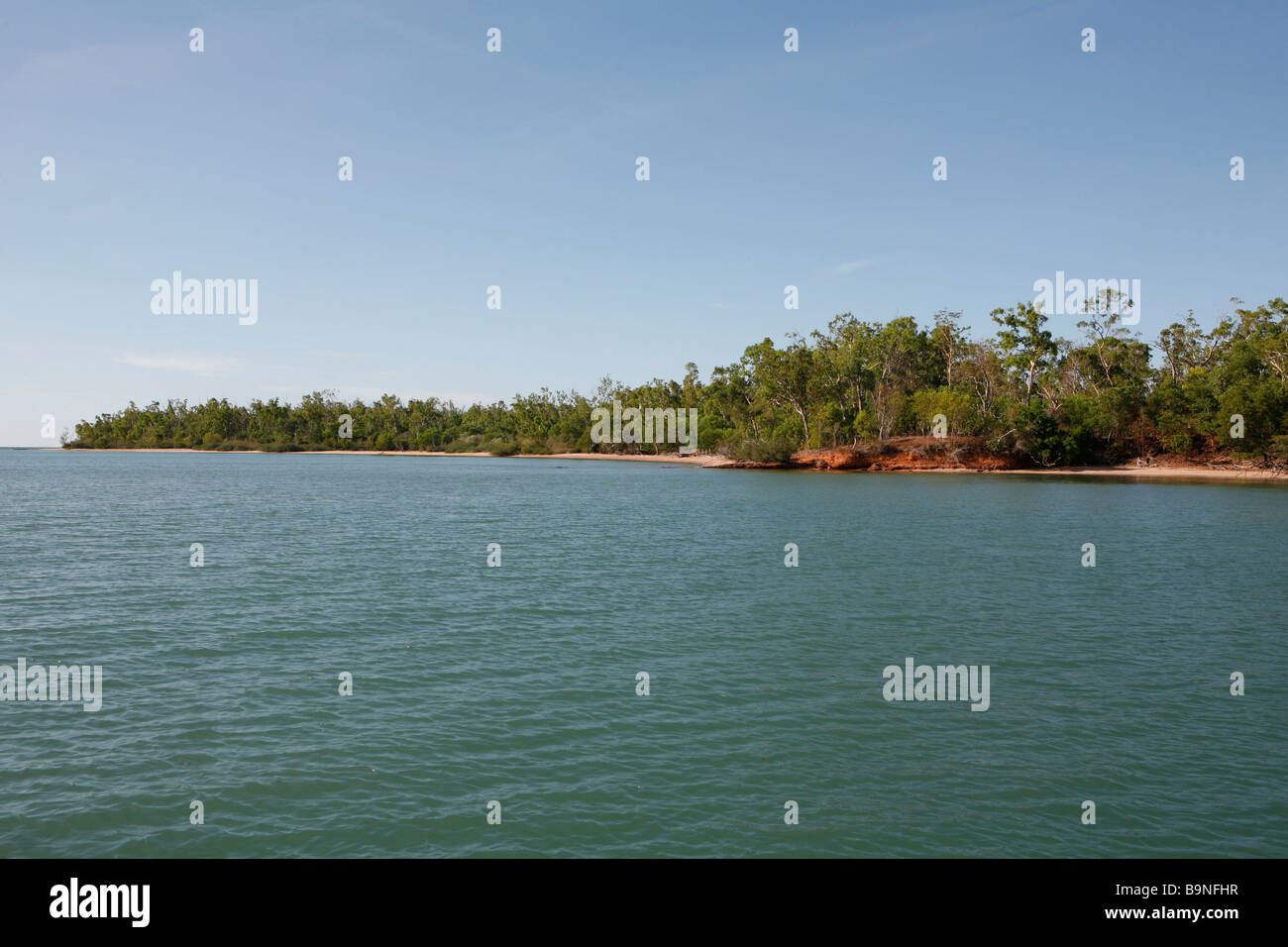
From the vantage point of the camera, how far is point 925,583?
99.4 ft

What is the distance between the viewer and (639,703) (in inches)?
652

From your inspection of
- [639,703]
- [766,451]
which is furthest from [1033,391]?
[639,703]

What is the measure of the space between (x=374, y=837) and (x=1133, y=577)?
30.9 metres

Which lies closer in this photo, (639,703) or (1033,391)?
(639,703)

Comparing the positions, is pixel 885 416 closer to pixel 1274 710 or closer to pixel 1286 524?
pixel 1286 524

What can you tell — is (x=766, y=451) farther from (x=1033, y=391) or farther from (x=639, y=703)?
(x=639, y=703)

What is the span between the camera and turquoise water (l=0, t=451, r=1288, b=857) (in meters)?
11.5

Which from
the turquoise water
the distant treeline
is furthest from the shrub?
the turquoise water

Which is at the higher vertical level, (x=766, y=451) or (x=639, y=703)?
(x=766, y=451)

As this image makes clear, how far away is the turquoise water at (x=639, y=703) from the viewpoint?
1152 cm

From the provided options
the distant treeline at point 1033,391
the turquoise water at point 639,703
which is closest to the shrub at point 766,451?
the distant treeline at point 1033,391

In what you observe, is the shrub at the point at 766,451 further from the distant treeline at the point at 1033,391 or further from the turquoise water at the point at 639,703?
the turquoise water at the point at 639,703

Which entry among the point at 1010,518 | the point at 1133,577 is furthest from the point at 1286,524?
the point at 1133,577
